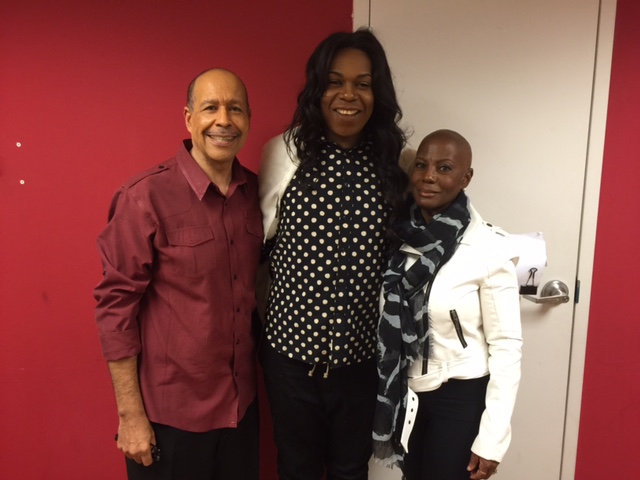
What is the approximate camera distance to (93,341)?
1.64m

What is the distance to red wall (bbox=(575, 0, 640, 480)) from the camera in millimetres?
1528

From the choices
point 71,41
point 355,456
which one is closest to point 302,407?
point 355,456

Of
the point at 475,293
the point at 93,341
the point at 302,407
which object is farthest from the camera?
the point at 93,341

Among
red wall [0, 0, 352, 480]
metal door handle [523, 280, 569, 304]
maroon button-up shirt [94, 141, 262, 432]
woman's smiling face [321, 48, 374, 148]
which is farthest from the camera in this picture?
metal door handle [523, 280, 569, 304]

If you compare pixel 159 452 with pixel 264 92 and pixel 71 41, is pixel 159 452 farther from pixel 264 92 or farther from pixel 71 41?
pixel 71 41

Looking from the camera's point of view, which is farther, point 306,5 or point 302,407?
point 306,5

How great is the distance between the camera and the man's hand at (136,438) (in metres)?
1.19

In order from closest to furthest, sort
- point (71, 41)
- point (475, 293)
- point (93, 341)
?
point (475, 293) < point (71, 41) < point (93, 341)

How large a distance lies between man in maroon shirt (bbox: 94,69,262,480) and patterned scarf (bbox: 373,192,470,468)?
389 mm

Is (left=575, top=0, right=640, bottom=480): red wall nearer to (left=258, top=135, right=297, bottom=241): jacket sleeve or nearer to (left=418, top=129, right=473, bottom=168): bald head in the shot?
(left=418, top=129, right=473, bottom=168): bald head

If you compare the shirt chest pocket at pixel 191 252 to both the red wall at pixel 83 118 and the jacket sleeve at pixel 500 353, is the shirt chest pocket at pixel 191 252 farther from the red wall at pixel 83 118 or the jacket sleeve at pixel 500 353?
the jacket sleeve at pixel 500 353

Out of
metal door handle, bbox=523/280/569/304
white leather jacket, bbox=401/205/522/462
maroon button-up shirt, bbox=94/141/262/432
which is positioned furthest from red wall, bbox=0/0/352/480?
metal door handle, bbox=523/280/569/304

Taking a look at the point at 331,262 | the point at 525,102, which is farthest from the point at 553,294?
the point at 331,262

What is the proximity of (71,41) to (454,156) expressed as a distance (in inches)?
48.7
